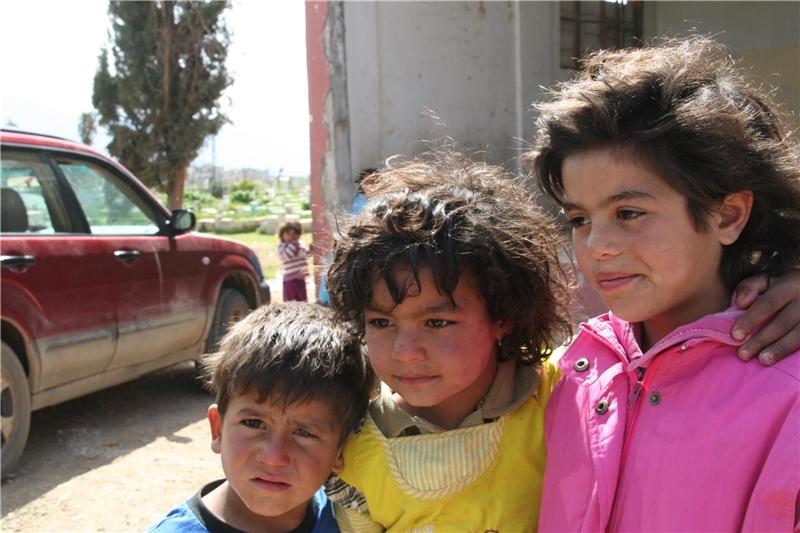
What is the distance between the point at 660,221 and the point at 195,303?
451 cm

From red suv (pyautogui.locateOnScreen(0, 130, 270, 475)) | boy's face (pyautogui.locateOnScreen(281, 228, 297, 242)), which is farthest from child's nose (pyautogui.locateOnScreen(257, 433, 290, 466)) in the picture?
boy's face (pyautogui.locateOnScreen(281, 228, 297, 242))

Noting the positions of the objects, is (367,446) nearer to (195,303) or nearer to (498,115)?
(195,303)

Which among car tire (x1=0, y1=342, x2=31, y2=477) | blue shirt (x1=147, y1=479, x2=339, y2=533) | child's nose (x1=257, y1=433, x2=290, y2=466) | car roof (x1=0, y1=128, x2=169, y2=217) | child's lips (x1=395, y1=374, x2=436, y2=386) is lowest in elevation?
car tire (x1=0, y1=342, x2=31, y2=477)

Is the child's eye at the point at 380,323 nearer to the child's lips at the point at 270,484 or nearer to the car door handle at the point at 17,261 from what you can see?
the child's lips at the point at 270,484

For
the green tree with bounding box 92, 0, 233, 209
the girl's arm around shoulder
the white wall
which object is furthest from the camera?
the green tree with bounding box 92, 0, 233, 209

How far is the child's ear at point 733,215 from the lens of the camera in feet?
4.38

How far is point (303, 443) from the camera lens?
1.53 metres

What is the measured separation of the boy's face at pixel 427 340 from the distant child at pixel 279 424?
0.42ft

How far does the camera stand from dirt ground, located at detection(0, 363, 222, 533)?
11.6 ft

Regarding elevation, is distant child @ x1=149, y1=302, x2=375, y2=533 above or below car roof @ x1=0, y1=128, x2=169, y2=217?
below

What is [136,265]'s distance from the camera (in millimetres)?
4672

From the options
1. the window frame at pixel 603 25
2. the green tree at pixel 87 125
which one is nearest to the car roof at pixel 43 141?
the window frame at pixel 603 25

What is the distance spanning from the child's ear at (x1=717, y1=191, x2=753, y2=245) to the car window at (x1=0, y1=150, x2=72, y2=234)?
3857mm

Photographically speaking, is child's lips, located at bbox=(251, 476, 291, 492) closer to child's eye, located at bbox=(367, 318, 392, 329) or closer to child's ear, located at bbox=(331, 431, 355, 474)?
child's ear, located at bbox=(331, 431, 355, 474)
